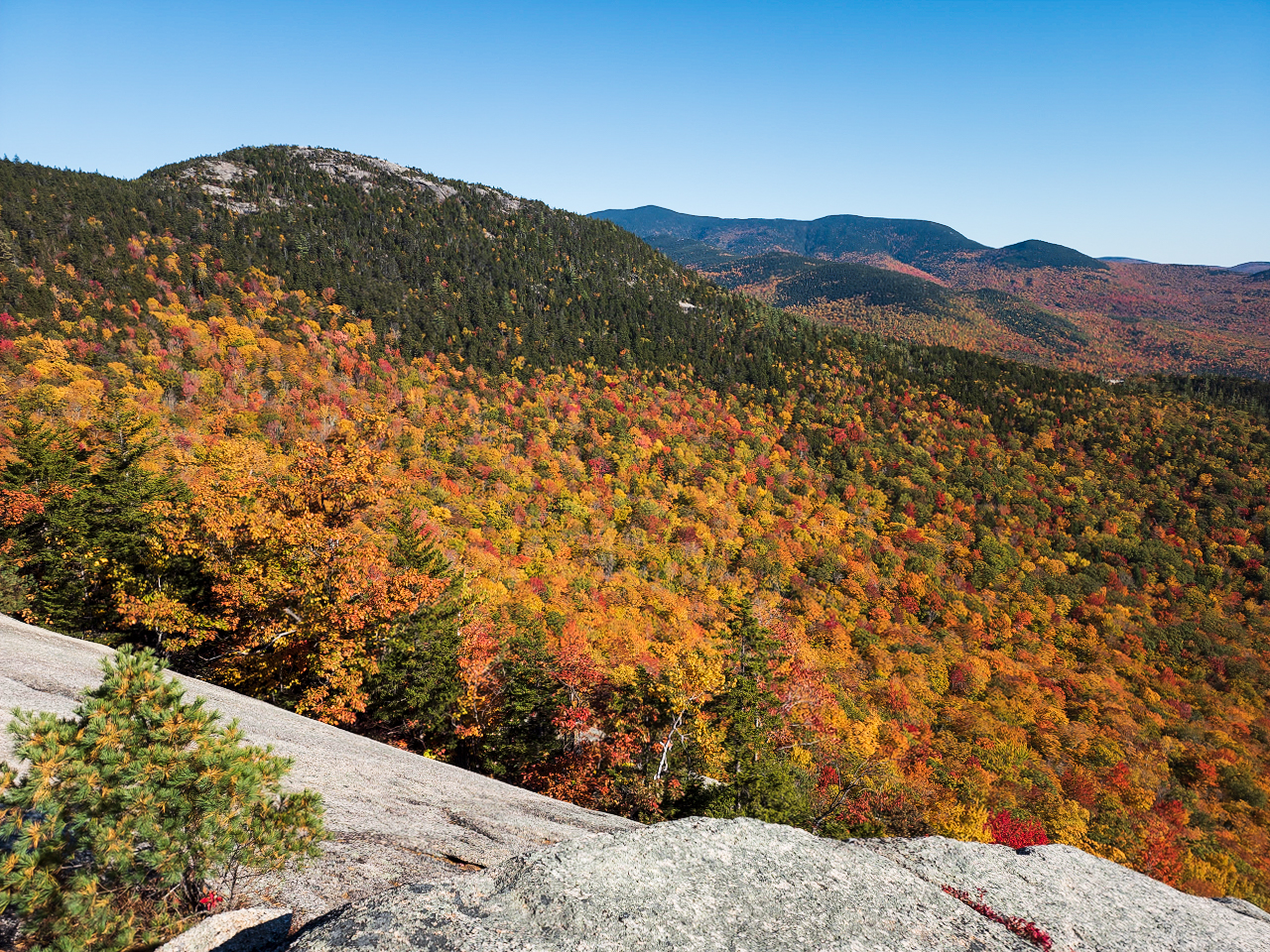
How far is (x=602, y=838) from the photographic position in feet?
26.5

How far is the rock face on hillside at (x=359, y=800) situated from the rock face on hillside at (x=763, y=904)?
2.41 meters

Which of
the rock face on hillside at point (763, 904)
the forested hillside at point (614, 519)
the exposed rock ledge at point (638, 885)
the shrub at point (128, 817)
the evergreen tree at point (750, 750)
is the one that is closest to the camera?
the shrub at point (128, 817)

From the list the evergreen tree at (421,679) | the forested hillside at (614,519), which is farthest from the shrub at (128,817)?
the evergreen tree at (421,679)

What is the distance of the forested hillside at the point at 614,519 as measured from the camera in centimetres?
2397

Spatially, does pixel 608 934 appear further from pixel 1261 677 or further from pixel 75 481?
pixel 1261 677

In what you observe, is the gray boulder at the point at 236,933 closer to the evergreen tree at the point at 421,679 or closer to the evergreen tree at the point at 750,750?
the evergreen tree at the point at 750,750

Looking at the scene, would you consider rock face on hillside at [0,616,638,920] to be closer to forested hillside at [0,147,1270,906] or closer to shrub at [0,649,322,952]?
shrub at [0,649,322,952]

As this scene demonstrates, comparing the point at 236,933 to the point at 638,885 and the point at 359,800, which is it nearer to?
the point at 638,885

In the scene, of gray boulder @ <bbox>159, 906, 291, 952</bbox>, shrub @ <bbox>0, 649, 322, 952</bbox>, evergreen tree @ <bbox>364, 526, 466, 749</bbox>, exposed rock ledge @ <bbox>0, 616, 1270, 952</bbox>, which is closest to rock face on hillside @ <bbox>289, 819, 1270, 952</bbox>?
exposed rock ledge @ <bbox>0, 616, 1270, 952</bbox>

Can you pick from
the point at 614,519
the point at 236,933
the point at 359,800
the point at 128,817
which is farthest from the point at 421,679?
the point at 614,519

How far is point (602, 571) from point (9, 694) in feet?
250

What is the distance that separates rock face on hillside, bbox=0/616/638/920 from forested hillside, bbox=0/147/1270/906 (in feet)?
18.0

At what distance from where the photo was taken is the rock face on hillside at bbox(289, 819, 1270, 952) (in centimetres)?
611

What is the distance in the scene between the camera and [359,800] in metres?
10.7
